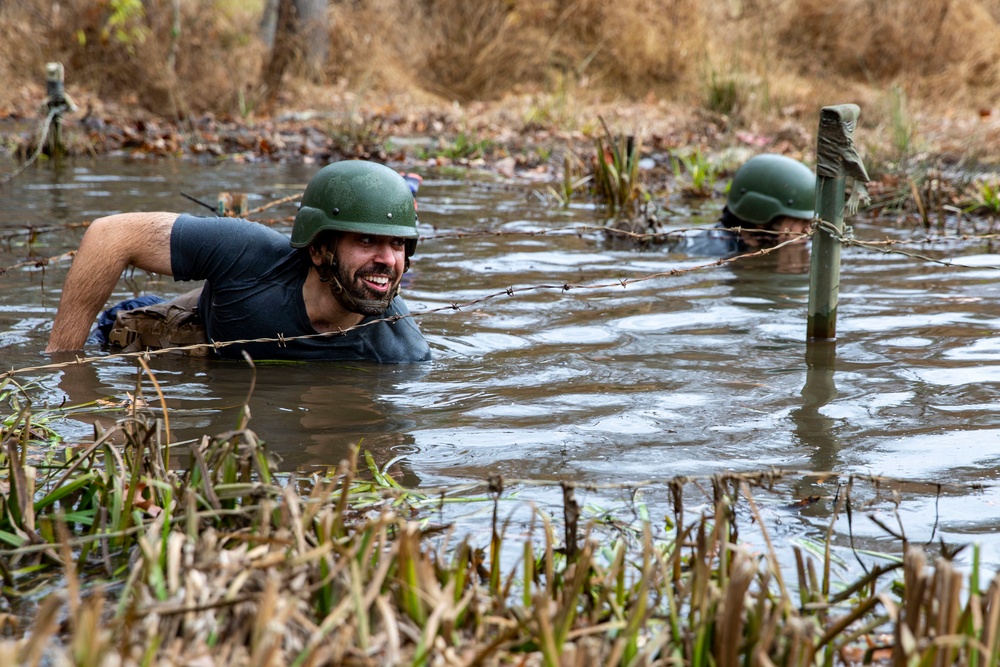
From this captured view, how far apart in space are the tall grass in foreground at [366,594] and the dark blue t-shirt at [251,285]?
218 centimetres

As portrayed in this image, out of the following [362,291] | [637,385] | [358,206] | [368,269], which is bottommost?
[637,385]

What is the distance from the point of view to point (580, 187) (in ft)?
38.4

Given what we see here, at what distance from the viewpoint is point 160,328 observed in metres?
5.79

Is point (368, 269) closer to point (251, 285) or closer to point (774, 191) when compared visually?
point (251, 285)

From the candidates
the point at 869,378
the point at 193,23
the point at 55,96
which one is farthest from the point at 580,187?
the point at 193,23

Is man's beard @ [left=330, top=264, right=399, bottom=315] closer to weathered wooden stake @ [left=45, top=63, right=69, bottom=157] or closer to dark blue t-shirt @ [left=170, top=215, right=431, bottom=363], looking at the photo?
dark blue t-shirt @ [left=170, top=215, right=431, bottom=363]

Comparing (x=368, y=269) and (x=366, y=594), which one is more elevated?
(x=368, y=269)

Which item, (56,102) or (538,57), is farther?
(538,57)

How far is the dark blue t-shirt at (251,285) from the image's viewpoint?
5.27 metres

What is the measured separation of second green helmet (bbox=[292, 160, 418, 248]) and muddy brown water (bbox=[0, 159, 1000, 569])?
0.72 meters

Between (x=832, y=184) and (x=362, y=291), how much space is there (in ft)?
7.35

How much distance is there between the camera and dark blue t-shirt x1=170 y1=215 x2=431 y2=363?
5.27 m

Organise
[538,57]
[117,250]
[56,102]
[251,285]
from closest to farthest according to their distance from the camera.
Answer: [117,250] → [251,285] → [56,102] → [538,57]

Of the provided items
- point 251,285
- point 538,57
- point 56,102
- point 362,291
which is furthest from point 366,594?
point 538,57
